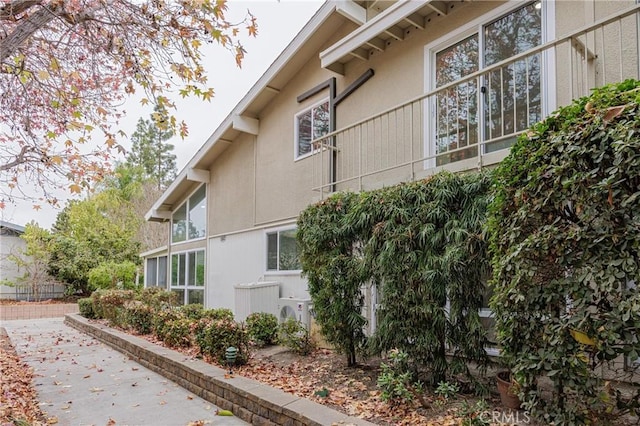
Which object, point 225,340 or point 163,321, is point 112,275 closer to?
point 163,321

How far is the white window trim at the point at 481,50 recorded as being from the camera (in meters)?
5.35

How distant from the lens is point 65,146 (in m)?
6.82

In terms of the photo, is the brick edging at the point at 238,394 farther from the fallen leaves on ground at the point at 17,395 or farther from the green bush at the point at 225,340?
the fallen leaves on ground at the point at 17,395

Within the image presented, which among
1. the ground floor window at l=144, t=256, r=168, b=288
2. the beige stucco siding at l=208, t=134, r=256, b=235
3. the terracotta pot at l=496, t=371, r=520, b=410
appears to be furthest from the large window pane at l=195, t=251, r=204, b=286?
the terracotta pot at l=496, t=371, r=520, b=410

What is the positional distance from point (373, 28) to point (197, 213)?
9491 millimetres

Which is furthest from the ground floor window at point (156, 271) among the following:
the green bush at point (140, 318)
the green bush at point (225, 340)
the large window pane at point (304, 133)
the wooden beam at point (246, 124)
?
the green bush at point (225, 340)

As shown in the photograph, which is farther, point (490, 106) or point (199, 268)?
point (199, 268)

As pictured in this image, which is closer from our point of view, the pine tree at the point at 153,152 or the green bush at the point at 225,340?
the green bush at the point at 225,340

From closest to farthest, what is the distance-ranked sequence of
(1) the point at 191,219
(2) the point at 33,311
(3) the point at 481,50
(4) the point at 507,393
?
(4) the point at 507,393
(3) the point at 481,50
(1) the point at 191,219
(2) the point at 33,311

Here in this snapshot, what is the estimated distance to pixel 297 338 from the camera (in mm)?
7277

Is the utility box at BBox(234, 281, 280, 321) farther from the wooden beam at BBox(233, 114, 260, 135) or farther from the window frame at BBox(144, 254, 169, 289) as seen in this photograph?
the window frame at BBox(144, 254, 169, 289)

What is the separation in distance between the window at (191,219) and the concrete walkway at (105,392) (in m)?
5.14

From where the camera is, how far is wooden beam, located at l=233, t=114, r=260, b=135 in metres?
11.3

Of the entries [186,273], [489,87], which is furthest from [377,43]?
[186,273]
